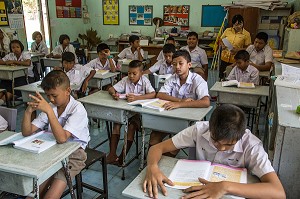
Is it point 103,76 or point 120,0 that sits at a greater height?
point 120,0

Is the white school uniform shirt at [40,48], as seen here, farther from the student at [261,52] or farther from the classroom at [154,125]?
the student at [261,52]

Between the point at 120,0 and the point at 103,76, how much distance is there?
558cm

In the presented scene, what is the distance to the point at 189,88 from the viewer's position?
2625 millimetres

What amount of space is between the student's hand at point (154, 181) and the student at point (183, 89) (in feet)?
3.72

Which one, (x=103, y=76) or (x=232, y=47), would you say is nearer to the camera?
(x=103, y=76)

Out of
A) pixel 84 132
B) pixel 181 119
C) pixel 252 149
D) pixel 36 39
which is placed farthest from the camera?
pixel 36 39

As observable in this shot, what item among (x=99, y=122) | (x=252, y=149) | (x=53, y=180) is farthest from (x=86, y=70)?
(x=252, y=149)

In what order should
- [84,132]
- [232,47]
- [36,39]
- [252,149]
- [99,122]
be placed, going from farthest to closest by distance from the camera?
[36,39] < [232,47] < [99,122] < [84,132] < [252,149]

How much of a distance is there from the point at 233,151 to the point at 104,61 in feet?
11.5

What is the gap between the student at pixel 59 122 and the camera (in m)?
1.54

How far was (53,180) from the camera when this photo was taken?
62.6 inches

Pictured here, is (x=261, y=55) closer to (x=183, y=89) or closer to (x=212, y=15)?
(x=183, y=89)

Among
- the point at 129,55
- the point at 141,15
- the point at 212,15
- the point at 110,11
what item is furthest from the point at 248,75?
the point at 110,11

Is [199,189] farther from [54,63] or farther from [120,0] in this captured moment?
[120,0]
